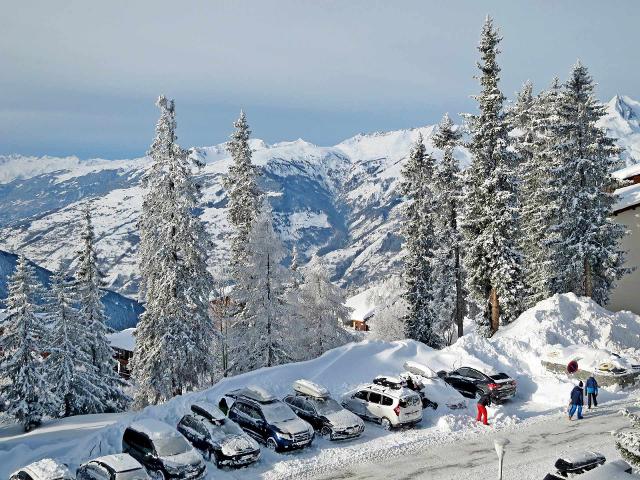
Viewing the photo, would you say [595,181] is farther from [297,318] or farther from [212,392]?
[212,392]

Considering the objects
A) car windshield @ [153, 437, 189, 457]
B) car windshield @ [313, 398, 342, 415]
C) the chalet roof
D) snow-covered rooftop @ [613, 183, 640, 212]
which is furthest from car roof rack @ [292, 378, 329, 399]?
the chalet roof

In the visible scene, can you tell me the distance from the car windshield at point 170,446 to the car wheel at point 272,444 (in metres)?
3.27

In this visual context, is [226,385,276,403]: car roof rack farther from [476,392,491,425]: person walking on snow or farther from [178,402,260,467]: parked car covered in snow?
[476,392,491,425]: person walking on snow

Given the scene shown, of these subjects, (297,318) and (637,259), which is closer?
(297,318)

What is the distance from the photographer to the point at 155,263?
3472 centimetres

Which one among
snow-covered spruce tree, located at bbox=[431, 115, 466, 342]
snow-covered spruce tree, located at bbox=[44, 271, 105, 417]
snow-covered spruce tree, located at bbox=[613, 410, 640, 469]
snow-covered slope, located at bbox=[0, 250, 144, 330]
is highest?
snow-covered spruce tree, located at bbox=[431, 115, 466, 342]

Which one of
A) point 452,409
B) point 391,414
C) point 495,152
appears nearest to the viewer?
point 391,414

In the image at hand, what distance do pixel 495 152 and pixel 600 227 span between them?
8.98m

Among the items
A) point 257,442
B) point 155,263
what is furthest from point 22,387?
point 257,442

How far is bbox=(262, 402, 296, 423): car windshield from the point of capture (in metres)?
21.0

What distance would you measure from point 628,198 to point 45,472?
155 ft

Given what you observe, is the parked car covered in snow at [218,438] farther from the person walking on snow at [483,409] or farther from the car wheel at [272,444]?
the person walking on snow at [483,409]

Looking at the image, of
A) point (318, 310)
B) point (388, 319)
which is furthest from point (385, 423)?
point (388, 319)

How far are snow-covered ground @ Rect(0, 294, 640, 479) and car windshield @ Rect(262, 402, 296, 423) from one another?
1273 millimetres
